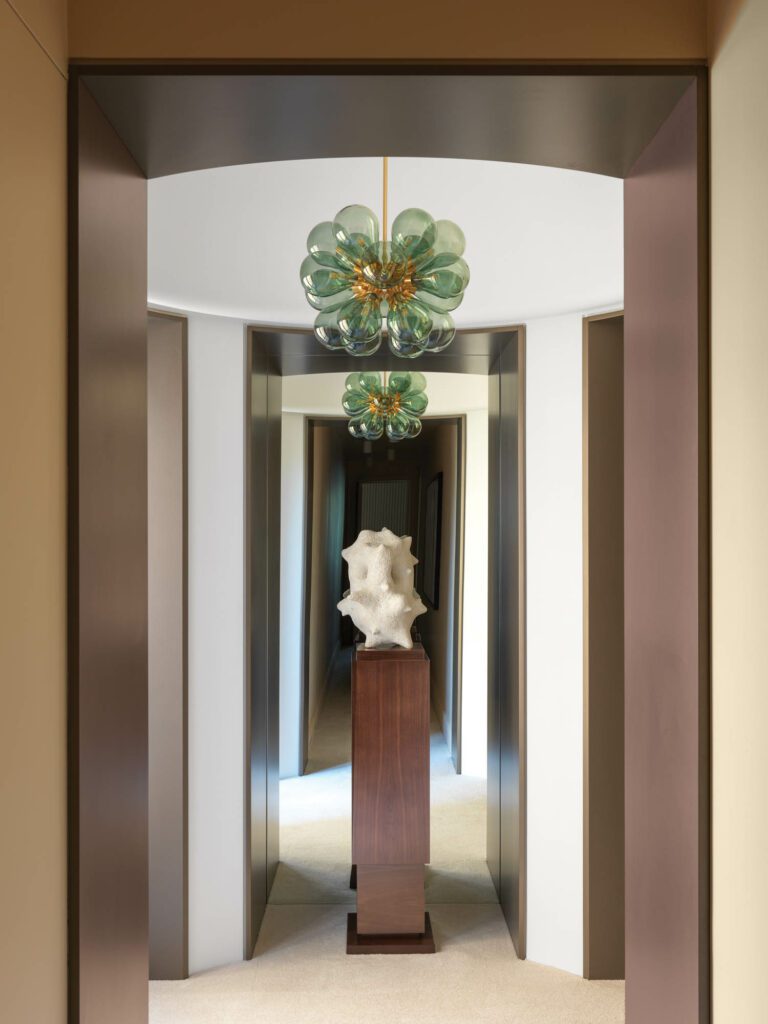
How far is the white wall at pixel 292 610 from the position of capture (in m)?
5.07

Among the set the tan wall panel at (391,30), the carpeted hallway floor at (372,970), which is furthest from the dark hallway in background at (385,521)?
the tan wall panel at (391,30)

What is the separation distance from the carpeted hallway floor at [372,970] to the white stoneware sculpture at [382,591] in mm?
1264

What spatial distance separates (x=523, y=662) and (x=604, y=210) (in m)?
1.79

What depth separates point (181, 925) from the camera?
10.9 ft

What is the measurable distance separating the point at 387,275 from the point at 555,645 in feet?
6.33

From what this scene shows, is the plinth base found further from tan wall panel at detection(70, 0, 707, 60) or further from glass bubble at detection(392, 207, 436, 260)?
tan wall panel at detection(70, 0, 707, 60)

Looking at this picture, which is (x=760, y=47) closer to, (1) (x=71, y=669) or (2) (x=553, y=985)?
(1) (x=71, y=669)

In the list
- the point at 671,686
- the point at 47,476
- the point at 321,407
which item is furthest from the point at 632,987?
Result: the point at 321,407

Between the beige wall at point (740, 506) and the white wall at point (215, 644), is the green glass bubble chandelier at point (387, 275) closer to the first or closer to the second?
the beige wall at point (740, 506)

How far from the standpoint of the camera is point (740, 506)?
1105mm

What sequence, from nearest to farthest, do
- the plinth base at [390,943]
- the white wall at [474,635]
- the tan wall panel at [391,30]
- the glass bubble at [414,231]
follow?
the tan wall panel at [391,30] < the glass bubble at [414,231] < the plinth base at [390,943] < the white wall at [474,635]

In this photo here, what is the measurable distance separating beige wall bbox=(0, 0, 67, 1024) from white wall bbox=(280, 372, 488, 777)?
3751 mm

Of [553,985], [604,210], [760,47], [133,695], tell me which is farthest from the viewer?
[553,985]

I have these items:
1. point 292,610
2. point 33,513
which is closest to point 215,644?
point 292,610
